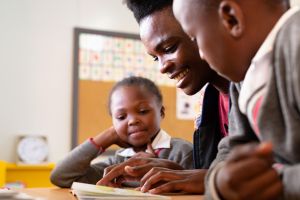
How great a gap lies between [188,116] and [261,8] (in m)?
2.87

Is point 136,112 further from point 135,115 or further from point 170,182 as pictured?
point 170,182

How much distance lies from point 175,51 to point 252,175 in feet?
2.24

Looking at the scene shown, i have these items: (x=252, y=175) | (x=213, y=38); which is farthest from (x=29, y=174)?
(x=252, y=175)

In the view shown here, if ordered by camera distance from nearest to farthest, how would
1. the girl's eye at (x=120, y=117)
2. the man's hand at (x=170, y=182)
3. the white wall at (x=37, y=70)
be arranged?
the man's hand at (x=170, y=182) < the girl's eye at (x=120, y=117) < the white wall at (x=37, y=70)

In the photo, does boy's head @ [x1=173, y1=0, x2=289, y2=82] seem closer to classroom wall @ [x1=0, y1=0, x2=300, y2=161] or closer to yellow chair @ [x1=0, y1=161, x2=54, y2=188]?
yellow chair @ [x1=0, y1=161, x2=54, y2=188]

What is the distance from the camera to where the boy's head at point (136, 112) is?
156 centimetres

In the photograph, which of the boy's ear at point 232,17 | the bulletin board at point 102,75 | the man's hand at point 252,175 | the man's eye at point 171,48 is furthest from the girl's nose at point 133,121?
the bulletin board at point 102,75

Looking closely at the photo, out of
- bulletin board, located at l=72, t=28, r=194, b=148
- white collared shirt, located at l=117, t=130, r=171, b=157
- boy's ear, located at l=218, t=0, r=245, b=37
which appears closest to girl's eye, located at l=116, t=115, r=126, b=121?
white collared shirt, located at l=117, t=130, r=171, b=157

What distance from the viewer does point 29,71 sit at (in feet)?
10.2

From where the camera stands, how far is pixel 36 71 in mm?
3113

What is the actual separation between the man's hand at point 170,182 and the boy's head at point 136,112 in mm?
548

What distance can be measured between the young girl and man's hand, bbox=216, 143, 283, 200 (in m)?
0.96

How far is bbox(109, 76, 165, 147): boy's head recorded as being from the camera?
1559 mm

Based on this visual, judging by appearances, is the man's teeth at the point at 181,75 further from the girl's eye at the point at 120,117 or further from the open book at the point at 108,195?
the girl's eye at the point at 120,117
